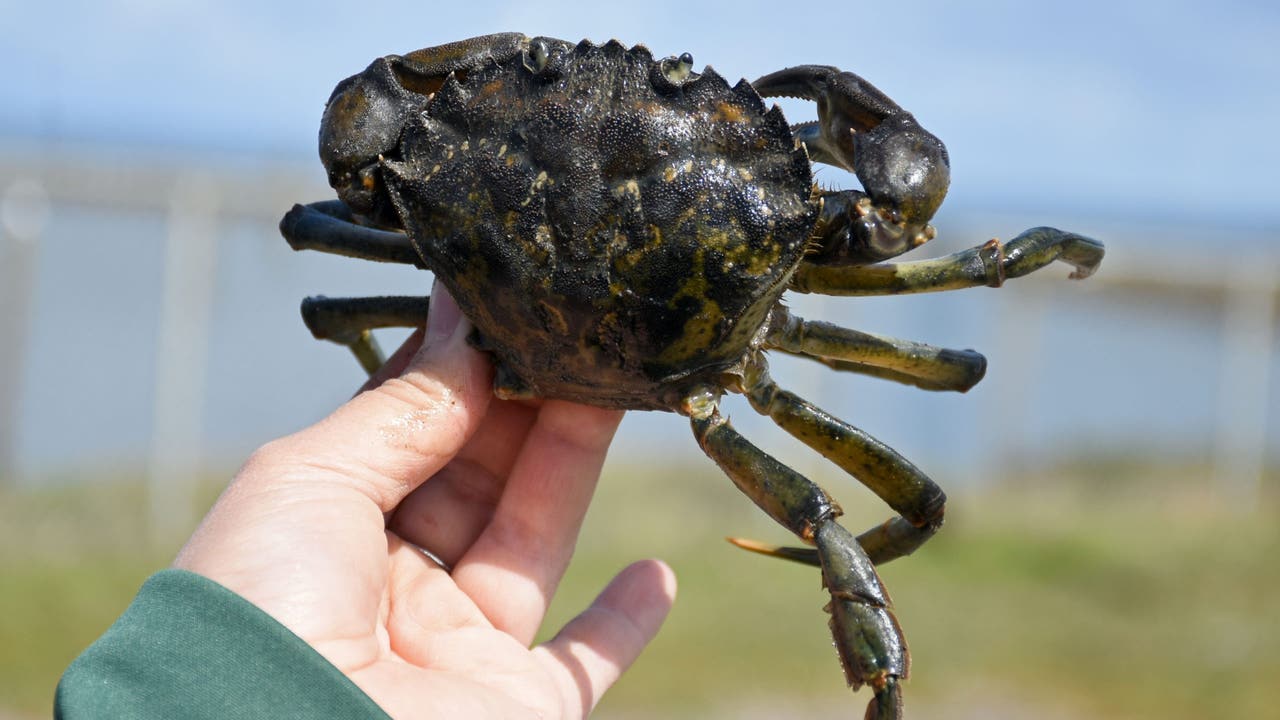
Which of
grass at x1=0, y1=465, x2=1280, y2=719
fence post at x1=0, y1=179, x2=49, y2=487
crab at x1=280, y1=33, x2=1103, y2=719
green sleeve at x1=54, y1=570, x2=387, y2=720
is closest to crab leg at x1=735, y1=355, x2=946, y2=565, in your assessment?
→ crab at x1=280, y1=33, x2=1103, y2=719

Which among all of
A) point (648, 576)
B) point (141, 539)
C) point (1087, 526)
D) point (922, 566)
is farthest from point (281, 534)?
point (1087, 526)

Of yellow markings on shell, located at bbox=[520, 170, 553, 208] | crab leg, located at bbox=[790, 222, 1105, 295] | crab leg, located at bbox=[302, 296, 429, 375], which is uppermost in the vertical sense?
yellow markings on shell, located at bbox=[520, 170, 553, 208]

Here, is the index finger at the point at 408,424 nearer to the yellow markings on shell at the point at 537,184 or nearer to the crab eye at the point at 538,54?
the yellow markings on shell at the point at 537,184

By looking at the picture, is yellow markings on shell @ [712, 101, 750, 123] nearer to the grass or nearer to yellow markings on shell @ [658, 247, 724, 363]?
yellow markings on shell @ [658, 247, 724, 363]

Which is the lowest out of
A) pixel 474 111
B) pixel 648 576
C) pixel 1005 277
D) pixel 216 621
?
pixel 648 576

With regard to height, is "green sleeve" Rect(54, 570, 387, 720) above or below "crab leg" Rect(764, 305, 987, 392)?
below

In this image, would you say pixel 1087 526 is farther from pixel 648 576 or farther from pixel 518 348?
pixel 518 348

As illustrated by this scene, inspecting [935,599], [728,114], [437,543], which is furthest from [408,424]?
[935,599]
